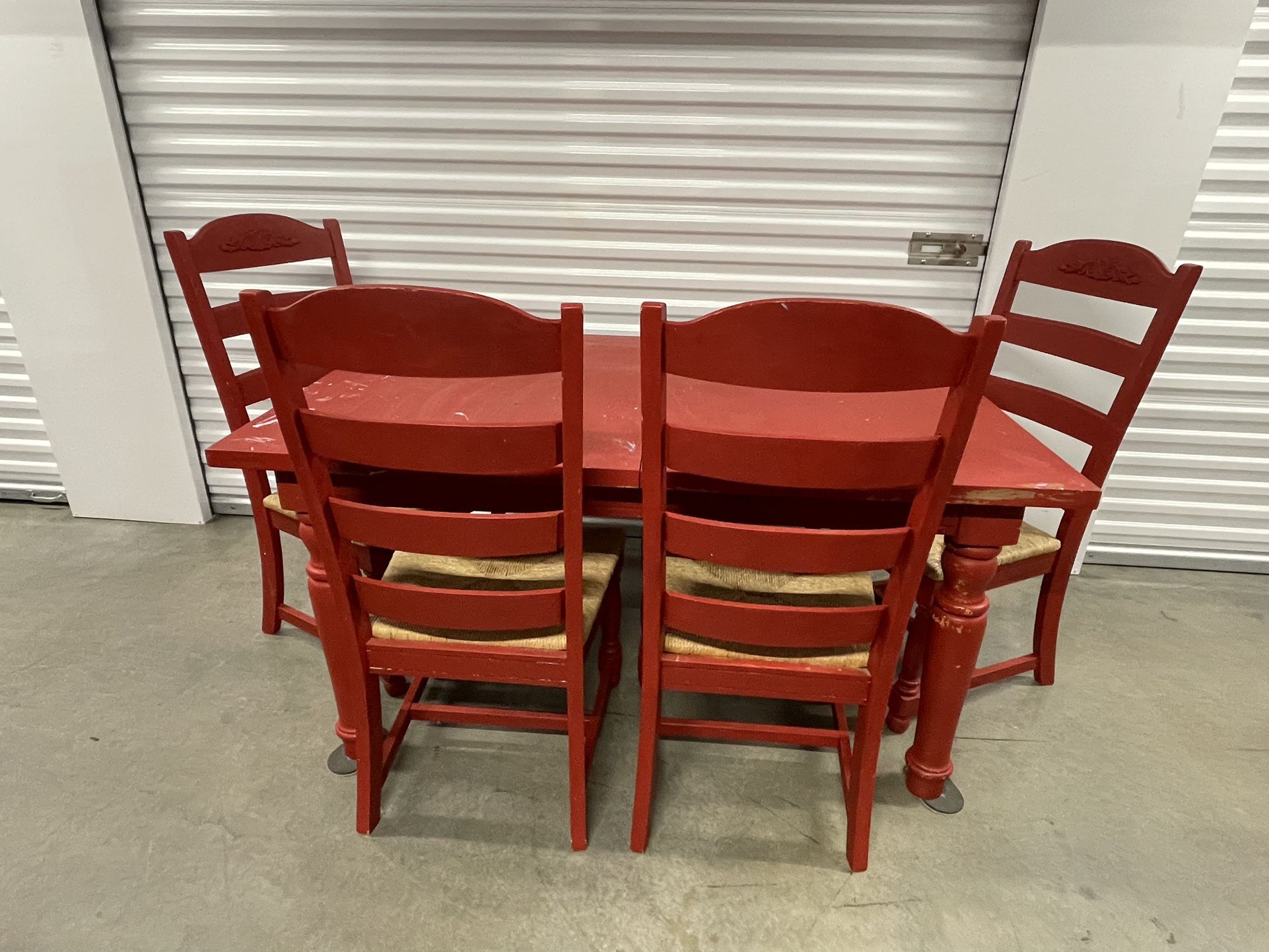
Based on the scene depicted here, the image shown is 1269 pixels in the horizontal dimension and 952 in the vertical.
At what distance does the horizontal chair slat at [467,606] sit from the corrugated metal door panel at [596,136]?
4.88ft

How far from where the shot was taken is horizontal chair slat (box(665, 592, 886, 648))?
1283 mm

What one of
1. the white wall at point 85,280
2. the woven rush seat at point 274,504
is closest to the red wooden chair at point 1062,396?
the woven rush seat at point 274,504

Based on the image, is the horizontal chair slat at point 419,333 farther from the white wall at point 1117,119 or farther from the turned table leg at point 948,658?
the white wall at point 1117,119

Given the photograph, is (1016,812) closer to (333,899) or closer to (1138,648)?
(1138,648)

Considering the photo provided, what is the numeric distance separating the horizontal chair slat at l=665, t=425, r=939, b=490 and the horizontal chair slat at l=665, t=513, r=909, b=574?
4.1 inches

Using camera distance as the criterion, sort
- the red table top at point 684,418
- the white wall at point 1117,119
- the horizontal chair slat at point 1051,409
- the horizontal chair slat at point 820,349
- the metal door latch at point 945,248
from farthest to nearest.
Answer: the metal door latch at point 945,248 → the white wall at point 1117,119 → the horizontal chair slat at point 1051,409 → the red table top at point 684,418 → the horizontal chair slat at point 820,349

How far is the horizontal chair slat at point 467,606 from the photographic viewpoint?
4.32 feet

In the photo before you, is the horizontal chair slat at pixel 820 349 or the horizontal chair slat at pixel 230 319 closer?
the horizontal chair slat at pixel 820 349

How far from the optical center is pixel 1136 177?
7.05ft

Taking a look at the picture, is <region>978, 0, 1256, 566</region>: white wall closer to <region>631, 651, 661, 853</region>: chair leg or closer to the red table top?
the red table top

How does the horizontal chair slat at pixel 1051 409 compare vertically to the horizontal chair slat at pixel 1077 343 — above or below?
below

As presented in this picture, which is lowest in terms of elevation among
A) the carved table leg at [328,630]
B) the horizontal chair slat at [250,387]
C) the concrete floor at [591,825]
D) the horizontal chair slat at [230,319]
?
the concrete floor at [591,825]

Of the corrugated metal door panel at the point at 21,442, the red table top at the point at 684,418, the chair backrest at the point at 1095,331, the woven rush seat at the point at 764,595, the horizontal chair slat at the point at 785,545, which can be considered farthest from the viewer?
the corrugated metal door panel at the point at 21,442

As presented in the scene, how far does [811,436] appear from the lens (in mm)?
1213
